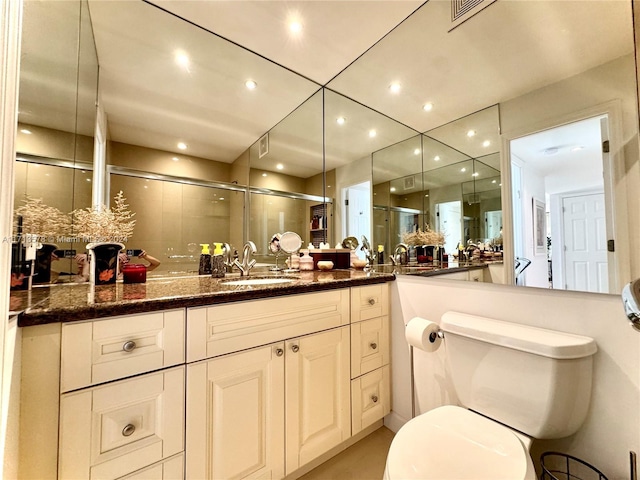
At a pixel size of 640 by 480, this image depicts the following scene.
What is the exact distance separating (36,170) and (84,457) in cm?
97

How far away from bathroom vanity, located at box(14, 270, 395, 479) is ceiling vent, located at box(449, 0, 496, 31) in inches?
58.5

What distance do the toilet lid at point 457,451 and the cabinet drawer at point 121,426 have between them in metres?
0.69

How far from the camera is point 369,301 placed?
139 cm

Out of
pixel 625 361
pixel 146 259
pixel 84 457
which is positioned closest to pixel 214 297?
pixel 84 457

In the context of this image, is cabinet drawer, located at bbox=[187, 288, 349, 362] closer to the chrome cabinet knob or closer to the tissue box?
the chrome cabinet knob

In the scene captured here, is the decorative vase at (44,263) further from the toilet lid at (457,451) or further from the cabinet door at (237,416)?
the toilet lid at (457,451)

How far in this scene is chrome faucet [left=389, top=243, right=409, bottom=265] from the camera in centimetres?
179

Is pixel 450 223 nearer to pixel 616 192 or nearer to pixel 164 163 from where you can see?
pixel 616 192

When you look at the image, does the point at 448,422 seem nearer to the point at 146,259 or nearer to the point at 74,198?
the point at 146,259

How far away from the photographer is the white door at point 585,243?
0.83m

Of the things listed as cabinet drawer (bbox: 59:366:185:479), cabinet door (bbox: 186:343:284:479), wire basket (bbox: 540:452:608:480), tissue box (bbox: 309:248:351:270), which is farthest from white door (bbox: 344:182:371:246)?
cabinet drawer (bbox: 59:366:185:479)


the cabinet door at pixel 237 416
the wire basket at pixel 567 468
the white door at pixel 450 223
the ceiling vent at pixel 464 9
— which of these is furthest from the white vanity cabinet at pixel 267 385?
the ceiling vent at pixel 464 9

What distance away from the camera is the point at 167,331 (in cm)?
81

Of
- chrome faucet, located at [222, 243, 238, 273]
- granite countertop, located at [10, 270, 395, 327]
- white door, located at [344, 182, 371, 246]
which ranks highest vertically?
white door, located at [344, 182, 371, 246]
